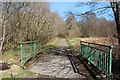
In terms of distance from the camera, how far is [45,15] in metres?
12.0

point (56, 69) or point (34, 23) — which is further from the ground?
point (34, 23)

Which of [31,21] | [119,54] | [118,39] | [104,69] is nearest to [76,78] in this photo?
[104,69]

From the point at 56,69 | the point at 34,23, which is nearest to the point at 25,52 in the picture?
the point at 56,69

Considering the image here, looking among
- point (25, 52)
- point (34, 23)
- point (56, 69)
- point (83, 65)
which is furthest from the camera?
point (34, 23)

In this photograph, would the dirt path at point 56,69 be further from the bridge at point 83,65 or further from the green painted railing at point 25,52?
the green painted railing at point 25,52

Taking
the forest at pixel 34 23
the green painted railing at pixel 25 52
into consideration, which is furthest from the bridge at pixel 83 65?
the forest at pixel 34 23

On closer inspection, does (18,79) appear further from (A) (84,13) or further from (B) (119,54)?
(A) (84,13)

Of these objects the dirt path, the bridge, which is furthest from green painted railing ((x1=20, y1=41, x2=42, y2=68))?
the dirt path

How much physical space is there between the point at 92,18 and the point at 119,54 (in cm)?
368

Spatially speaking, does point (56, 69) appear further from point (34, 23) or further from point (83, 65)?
point (34, 23)

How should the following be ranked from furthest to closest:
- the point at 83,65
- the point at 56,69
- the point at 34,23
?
1. the point at 34,23
2. the point at 83,65
3. the point at 56,69

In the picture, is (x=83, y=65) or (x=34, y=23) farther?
(x=34, y=23)

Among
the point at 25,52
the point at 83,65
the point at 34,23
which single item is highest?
the point at 34,23

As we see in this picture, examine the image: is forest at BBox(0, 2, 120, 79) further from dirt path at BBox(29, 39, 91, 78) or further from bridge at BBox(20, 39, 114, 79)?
dirt path at BBox(29, 39, 91, 78)
